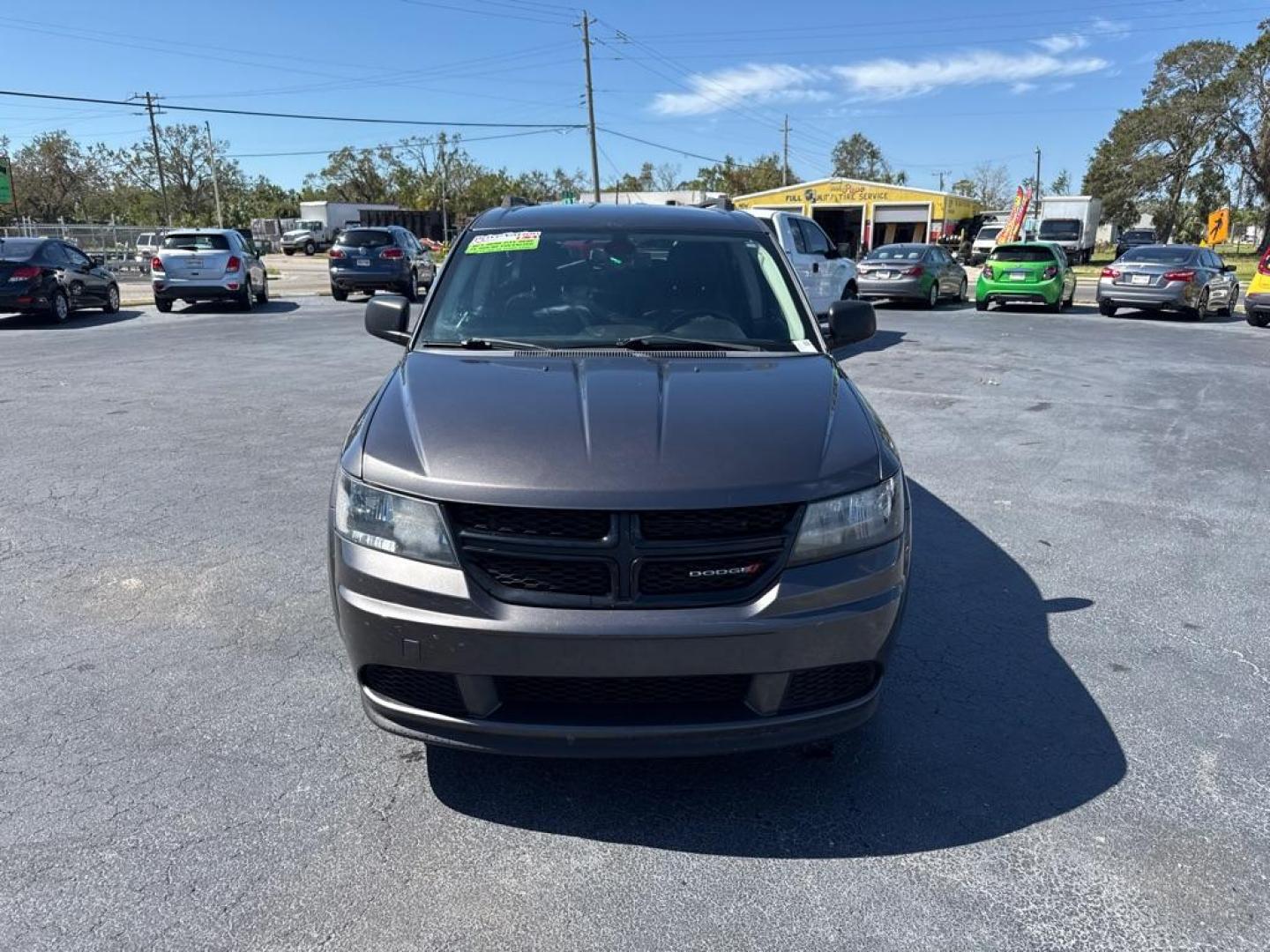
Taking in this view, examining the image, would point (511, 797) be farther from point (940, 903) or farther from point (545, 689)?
point (940, 903)

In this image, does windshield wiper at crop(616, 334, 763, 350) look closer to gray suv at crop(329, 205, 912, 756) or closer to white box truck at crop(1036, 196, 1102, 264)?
gray suv at crop(329, 205, 912, 756)

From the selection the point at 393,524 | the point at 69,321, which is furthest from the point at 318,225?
the point at 393,524

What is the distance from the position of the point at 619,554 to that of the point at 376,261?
2048 centimetres

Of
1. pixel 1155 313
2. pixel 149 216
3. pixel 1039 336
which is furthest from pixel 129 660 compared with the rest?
pixel 149 216

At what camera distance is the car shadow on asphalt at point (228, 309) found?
64.5 ft

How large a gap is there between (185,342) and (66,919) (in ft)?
43.6

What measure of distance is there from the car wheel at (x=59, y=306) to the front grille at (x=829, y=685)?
18.1 metres

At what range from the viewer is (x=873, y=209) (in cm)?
5641

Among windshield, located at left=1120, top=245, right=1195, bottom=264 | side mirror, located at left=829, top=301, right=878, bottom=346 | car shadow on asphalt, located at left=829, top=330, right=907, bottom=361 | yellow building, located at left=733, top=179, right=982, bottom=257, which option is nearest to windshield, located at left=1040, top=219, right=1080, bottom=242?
yellow building, located at left=733, top=179, right=982, bottom=257

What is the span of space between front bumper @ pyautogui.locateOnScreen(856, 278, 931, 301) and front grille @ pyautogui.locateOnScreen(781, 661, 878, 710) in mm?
18484

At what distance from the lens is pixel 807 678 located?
2619 mm

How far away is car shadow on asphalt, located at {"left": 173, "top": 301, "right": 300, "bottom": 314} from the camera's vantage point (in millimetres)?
19672

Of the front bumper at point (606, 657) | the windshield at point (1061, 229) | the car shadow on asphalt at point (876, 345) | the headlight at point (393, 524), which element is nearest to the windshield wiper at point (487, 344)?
the headlight at point (393, 524)

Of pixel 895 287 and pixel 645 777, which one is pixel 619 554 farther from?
pixel 895 287
